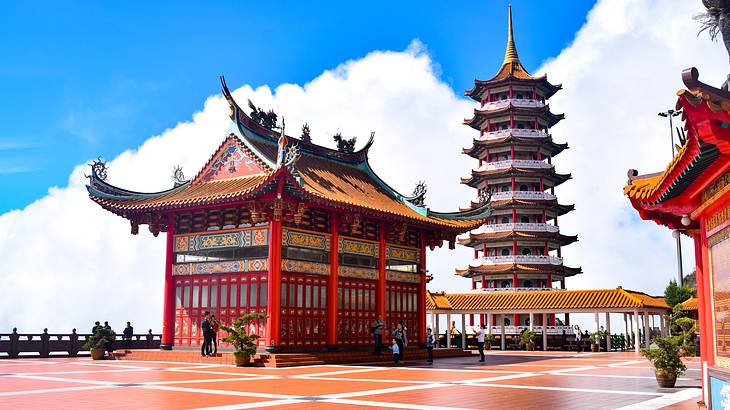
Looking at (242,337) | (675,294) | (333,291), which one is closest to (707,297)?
(242,337)

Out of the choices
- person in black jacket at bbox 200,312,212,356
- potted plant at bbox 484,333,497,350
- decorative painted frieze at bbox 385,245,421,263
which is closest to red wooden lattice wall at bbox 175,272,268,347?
person in black jacket at bbox 200,312,212,356

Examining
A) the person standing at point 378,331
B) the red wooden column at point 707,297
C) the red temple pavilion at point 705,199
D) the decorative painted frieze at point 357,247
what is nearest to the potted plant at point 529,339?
the decorative painted frieze at point 357,247

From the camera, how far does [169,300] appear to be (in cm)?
2684

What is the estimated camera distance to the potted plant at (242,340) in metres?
22.5

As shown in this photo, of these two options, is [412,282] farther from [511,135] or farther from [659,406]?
[511,135]

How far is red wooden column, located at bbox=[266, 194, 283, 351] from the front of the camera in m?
24.0

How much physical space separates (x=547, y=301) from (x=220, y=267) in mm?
21419

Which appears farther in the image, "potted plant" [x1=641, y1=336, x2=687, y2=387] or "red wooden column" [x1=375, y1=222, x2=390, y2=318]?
"red wooden column" [x1=375, y1=222, x2=390, y2=318]

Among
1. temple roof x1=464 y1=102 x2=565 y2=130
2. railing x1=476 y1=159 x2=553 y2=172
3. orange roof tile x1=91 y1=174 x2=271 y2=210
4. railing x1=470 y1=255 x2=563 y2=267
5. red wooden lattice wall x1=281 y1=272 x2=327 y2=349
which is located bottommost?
red wooden lattice wall x1=281 y1=272 x2=327 y2=349

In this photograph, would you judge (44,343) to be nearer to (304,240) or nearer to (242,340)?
(242,340)

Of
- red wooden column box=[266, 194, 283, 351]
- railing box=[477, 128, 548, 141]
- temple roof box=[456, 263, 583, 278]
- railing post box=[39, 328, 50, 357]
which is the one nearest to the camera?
red wooden column box=[266, 194, 283, 351]

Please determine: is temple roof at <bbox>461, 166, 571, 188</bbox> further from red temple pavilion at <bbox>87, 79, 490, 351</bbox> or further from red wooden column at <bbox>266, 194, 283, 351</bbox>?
red wooden column at <bbox>266, 194, 283, 351</bbox>

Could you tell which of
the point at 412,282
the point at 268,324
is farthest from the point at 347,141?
the point at 268,324

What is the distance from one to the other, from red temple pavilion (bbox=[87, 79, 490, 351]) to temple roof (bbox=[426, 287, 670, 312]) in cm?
1184
